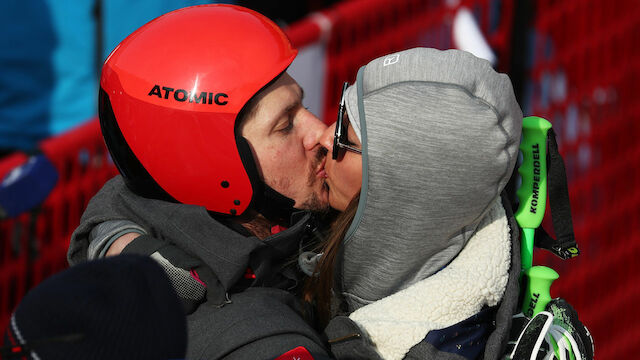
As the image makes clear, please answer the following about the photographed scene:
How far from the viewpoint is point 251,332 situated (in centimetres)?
152

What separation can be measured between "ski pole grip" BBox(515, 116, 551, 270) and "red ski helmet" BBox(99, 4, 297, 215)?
645mm

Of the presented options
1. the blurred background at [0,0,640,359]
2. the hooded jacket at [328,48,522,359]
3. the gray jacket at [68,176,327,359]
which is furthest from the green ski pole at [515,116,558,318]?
the blurred background at [0,0,640,359]

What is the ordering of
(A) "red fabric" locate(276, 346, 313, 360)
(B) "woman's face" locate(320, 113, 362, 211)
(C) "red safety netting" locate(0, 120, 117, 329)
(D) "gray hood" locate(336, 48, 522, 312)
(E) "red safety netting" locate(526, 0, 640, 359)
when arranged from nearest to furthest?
1. (A) "red fabric" locate(276, 346, 313, 360)
2. (D) "gray hood" locate(336, 48, 522, 312)
3. (B) "woman's face" locate(320, 113, 362, 211)
4. (C) "red safety netting" locate(0, 120, 117, 329)
5. (E) "red safety netting" locate(526, 0, 640, 359)

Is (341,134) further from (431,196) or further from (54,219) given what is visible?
(54,219)

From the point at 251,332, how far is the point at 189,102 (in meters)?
0.60

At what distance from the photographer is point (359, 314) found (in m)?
1.76

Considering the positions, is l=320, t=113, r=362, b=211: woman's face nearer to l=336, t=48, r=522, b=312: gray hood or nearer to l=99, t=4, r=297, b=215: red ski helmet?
l=336, t=48, r=522, b=312: gray hood

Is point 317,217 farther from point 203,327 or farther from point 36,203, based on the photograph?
point 36,203

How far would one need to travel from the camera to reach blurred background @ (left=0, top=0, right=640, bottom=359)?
3896 millimetres

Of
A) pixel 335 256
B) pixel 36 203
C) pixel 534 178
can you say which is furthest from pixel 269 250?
pixel 36 203

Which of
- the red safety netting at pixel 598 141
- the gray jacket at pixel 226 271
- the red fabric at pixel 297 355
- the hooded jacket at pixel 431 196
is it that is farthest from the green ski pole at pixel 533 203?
the red safety netting at pixel 598 141

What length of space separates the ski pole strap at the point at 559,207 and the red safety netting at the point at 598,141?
2.16 m

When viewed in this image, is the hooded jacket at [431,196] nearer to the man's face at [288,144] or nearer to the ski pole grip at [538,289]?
the ski pole grip at [538,289]

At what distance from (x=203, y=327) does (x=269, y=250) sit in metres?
0.28
